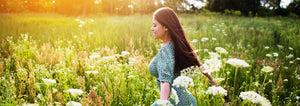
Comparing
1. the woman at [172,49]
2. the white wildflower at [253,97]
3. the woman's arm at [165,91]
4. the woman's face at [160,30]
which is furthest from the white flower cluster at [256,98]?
the woman's face at [160,30]

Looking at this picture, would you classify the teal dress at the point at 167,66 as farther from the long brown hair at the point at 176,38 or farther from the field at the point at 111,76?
the field at the point at 111,76

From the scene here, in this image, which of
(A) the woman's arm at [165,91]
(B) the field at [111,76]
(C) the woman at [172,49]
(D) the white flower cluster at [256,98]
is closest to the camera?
(D) the white flower cluster at [256,98]

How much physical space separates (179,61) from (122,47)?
366 centimetres

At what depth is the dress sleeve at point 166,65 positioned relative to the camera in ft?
5.25

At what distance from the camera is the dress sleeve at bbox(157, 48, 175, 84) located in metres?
1.60

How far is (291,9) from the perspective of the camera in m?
28.3

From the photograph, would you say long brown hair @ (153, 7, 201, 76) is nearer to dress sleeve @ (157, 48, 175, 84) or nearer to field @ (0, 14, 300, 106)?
dress sleeve @ (157, 48, 175, 84)

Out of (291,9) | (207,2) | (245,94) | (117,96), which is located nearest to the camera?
(245,94)

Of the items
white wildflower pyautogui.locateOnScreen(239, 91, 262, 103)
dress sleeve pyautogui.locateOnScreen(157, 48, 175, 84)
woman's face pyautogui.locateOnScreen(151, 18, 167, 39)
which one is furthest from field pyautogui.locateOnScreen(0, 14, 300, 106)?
woman's face pyautogui.locateOnScreen(151, 18, 167, 39)

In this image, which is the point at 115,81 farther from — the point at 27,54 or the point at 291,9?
the point at 291,9

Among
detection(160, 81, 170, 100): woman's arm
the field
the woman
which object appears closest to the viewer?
detection(160, 81, 170, 100): woman's arm

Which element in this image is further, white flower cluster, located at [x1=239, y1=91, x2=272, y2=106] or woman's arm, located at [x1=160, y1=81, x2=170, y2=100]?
woman's arm, located at [x1=160, y1=81, x2=170, y2=100]

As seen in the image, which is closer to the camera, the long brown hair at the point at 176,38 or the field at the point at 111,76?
the long brown hair at the point at 176,38

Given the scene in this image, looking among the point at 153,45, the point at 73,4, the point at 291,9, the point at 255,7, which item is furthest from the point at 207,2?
the point at 153,45
